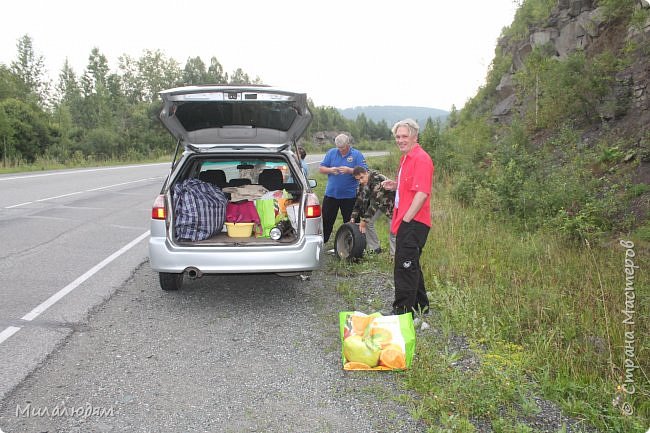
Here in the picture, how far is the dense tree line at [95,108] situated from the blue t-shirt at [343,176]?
2722cm

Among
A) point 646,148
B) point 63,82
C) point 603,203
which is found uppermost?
point 63,82

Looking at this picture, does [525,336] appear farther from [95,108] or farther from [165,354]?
[95,108]

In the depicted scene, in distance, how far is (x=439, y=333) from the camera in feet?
14.7

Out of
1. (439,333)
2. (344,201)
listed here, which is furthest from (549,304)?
(344,201)

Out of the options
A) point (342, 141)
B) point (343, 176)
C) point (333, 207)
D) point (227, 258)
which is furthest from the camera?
point (333, 207)

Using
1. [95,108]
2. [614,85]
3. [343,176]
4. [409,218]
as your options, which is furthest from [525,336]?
[95,108]

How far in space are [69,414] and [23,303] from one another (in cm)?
250

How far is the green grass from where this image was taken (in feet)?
10.3

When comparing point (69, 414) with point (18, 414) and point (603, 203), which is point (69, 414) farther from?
point (603, 203)

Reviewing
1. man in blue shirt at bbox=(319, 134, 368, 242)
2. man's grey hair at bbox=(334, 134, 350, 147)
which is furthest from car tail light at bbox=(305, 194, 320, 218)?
man's grey hair at bbox=(334, 134, 350, 147)

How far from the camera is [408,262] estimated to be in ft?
14.6

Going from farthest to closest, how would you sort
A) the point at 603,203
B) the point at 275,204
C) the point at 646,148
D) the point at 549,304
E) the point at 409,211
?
the point at 646,148
the point at 603,203
the point at 275,204
the point at 549,304
the point at 409,211

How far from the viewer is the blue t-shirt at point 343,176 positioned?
7348 mm

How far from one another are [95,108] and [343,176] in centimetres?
A: 6817
